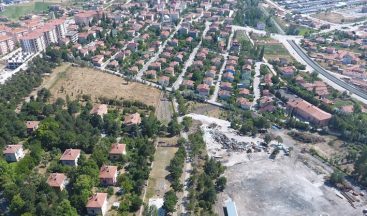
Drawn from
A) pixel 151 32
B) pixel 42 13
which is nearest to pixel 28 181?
pixel 151 32

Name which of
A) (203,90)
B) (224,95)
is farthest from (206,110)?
(224,95)

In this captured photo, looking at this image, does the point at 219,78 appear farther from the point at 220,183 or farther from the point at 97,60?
the point at 220,183

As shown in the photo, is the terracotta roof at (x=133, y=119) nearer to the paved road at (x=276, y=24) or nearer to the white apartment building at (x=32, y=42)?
the white apartment building at (x=32, y=42)

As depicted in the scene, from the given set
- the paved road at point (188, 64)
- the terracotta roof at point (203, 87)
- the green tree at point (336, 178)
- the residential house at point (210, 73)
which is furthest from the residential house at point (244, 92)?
the green tree at point (336, 178)

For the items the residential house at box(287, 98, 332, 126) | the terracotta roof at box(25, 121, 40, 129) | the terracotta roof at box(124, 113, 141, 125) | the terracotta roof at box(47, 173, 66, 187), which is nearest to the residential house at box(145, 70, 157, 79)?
the terracotta roof at box(124, 113, 141, 125)

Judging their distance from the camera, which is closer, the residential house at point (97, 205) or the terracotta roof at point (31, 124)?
the residential house at point (97, 205)

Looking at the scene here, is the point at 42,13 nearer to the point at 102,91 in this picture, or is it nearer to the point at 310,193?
the point at 102,91
